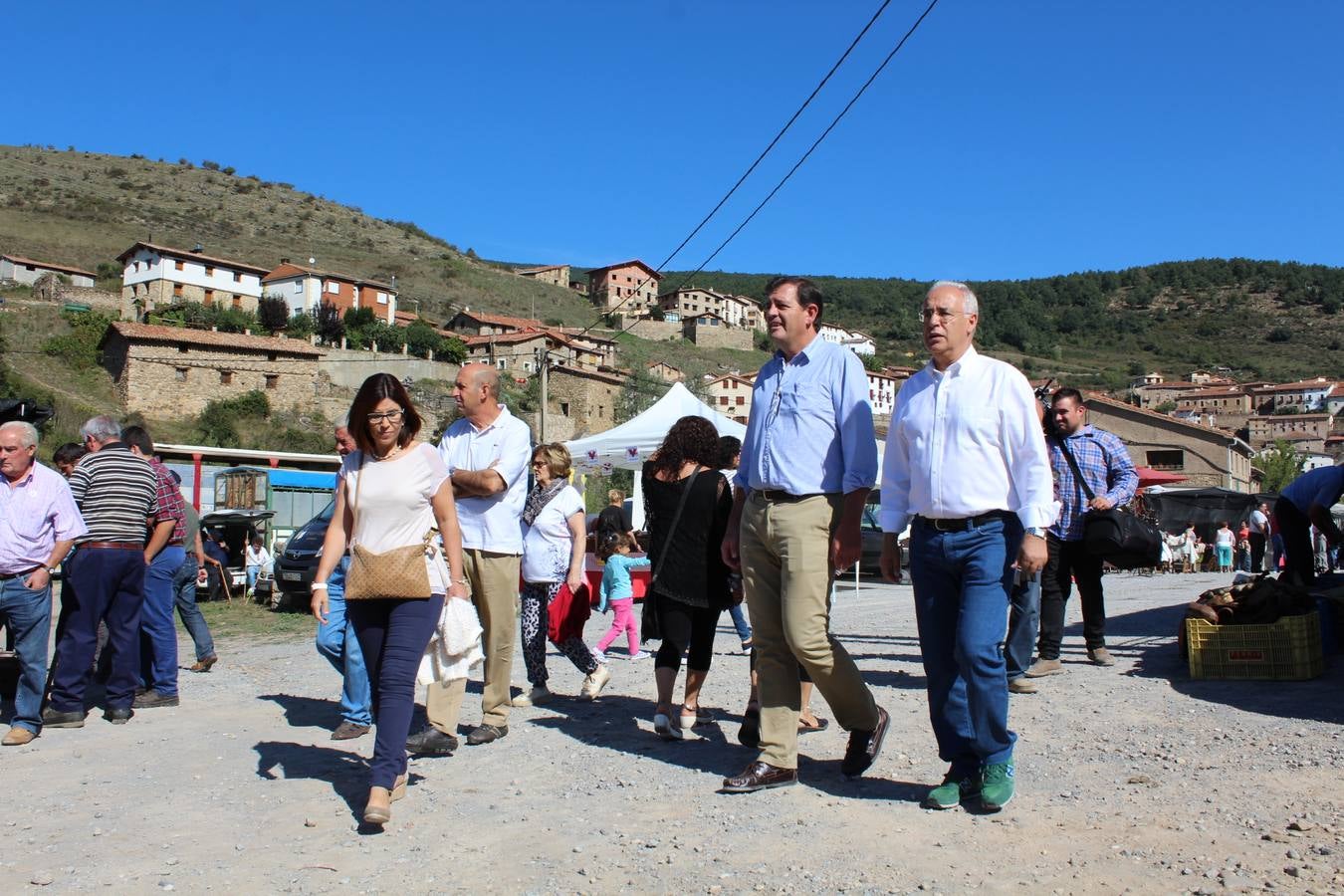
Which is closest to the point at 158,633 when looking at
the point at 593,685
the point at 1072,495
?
the point at 593,685

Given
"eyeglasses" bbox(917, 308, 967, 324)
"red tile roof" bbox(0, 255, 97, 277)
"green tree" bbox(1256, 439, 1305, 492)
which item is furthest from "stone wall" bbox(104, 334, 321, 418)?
"green tree" bbox(1256, 439, 1305, 492)

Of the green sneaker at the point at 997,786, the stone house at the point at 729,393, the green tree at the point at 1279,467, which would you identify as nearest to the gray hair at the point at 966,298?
the green sneaker at the point at 997,786

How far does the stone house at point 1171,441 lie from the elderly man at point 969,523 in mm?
57149

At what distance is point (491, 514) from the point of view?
5.06m

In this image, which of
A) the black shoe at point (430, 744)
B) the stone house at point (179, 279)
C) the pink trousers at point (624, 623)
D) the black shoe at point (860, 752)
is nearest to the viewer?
the black shoe at point (860, 752)

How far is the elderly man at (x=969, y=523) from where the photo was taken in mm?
3553

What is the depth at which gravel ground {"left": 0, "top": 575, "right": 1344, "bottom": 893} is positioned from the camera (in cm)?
311

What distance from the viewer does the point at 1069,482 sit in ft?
21.1

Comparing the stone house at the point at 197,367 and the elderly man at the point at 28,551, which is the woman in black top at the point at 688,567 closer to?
the elderly man at the point at 28,551

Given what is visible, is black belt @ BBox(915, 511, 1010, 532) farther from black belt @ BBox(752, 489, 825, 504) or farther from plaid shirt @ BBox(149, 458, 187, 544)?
plaid shirt @ BBox(149, 458, 187, 544)

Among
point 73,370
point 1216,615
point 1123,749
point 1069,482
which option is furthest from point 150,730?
point 73,370

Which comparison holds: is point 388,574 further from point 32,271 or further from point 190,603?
point 32,271

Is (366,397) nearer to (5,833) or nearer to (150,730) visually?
(5,833)

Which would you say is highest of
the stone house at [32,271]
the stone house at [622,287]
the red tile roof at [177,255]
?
the stone house at [622,287]
